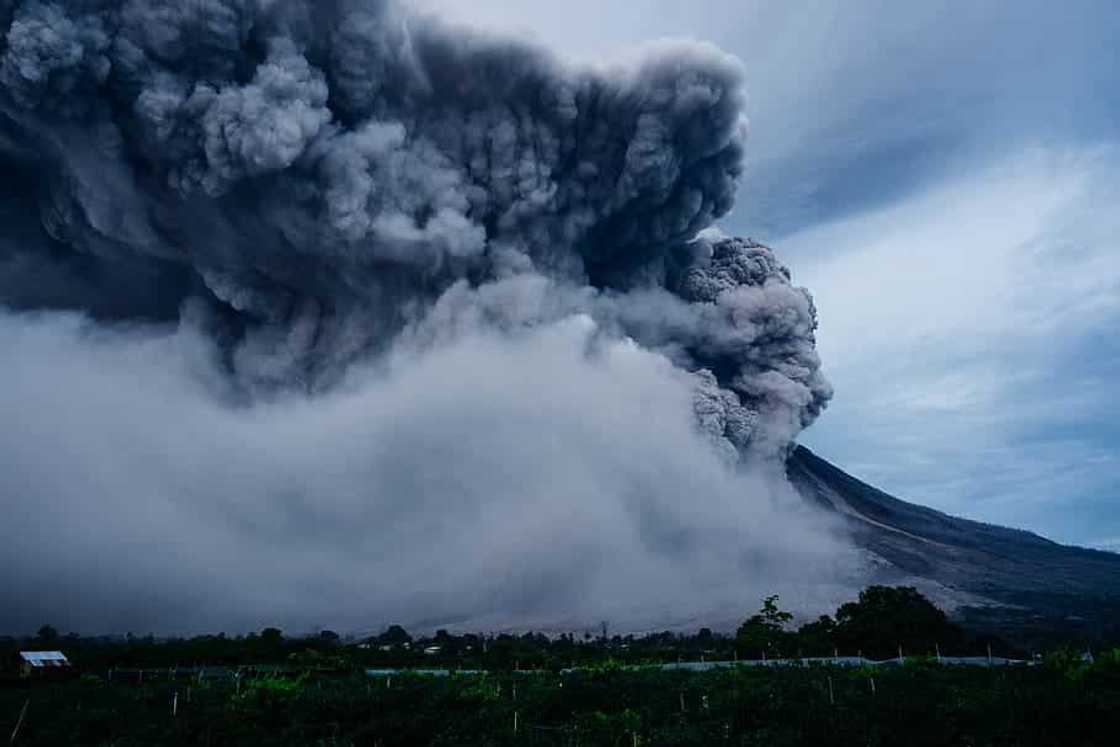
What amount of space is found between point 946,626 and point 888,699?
24609mm

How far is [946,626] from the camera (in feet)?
117

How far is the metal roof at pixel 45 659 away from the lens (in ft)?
96.3

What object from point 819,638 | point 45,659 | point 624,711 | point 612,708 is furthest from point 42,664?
point 819,638

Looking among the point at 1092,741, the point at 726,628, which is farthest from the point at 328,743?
the point at 726,628

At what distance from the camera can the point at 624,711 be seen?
15094mm

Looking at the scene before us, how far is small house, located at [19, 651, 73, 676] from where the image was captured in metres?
28.0

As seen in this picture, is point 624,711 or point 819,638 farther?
point 819,638

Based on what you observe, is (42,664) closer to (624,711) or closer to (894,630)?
(624,711)

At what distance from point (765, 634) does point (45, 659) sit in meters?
29.8

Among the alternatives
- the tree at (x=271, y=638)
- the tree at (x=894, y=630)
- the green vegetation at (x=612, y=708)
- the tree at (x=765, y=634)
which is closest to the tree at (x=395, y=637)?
the tree at (x=271, y=638)

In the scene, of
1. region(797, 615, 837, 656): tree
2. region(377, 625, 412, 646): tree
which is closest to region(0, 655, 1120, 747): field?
region(797, 615, 837, 656): tree

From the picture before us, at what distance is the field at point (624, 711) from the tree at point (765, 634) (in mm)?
14966

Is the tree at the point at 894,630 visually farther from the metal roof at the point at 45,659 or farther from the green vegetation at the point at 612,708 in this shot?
the metal roof at the point at 45,659

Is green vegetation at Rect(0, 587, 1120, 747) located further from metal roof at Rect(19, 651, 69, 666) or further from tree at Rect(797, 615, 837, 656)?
tree at Rect(797, 615, 837, 656)
